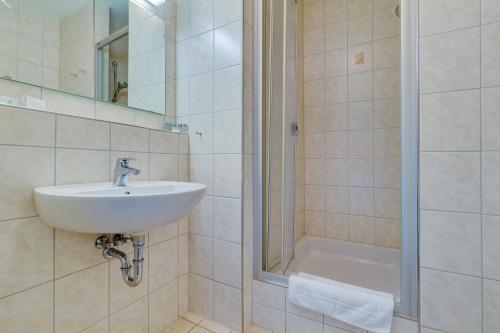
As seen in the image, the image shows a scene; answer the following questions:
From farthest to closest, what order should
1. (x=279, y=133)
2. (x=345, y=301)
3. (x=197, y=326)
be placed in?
(x=279, y=133)
(x=197, y=326)
(x=345, y=301)

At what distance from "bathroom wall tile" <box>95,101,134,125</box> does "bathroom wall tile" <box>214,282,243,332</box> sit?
960 millimetres

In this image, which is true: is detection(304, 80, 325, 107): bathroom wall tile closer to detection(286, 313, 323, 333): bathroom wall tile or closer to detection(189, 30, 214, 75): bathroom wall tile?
detection(189, 30, 214, 75): bathroom wall tile

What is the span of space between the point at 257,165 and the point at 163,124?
58cm

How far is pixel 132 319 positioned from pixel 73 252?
0.43 meters

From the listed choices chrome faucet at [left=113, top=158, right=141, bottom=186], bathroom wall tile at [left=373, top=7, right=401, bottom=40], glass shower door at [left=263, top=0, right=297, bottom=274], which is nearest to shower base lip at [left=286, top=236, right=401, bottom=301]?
glass shower door at [left=263, top=0, right=297, bottom=274]

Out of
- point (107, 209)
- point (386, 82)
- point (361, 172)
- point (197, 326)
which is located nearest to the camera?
point (107, 209)

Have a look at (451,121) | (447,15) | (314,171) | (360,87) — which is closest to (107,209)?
(451,121)

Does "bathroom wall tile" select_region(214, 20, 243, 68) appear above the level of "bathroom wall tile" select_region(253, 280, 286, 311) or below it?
above

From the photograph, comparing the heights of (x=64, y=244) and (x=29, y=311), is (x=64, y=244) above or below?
above

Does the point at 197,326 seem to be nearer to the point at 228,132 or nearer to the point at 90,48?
the point at 228,132

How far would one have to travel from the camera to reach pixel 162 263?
1165mm

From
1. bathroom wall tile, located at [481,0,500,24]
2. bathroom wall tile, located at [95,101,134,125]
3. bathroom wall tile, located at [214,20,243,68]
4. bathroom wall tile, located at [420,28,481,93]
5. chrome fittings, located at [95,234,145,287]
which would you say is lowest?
chrome fittings, located at [95,234,145,287]

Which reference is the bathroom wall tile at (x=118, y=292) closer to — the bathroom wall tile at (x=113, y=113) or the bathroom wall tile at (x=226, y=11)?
the bathroom wall tile at (x=113, y=113)

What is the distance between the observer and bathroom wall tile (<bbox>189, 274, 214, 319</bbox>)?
4.02ft
